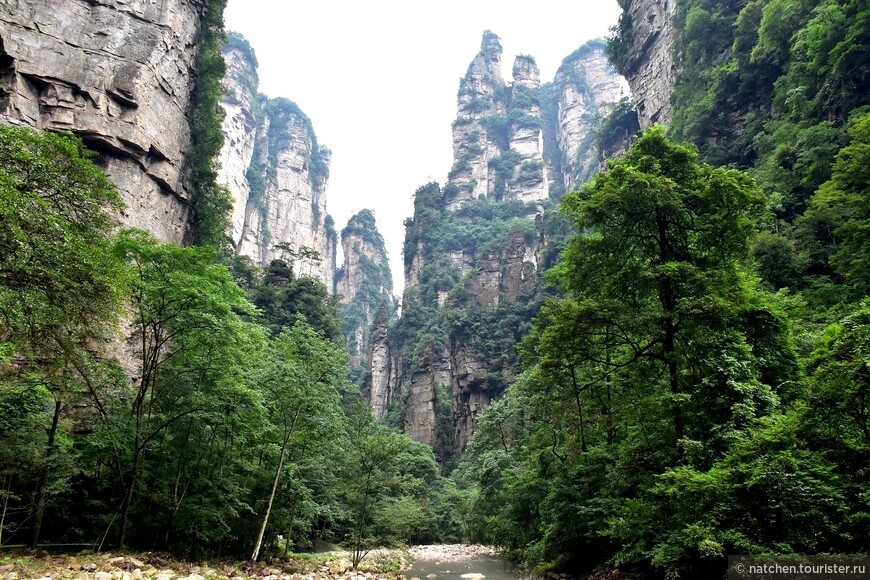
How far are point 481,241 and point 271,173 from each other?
47558 mm

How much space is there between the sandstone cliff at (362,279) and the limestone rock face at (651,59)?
6853cm

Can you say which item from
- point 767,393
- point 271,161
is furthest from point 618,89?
A: point 767,393

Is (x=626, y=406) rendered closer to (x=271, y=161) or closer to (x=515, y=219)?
(x=515, y=219)

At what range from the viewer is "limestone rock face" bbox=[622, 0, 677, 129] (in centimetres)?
4366

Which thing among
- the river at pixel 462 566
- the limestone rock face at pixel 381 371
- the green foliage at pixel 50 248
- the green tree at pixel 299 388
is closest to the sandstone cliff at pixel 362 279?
the limestone rock face at pixel 381 371

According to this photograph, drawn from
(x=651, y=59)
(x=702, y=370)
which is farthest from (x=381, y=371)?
(x=702, y=370)

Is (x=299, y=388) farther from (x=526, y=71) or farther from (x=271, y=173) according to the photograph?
(x=526, y=71)

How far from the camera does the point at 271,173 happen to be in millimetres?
99875

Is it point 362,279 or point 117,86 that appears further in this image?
point 362,279

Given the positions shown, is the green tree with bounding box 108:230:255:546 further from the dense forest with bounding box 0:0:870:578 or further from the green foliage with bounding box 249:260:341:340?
the green foliage with bounding box 249:260:341:340

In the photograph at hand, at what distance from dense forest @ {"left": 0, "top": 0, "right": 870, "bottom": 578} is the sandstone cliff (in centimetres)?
8035

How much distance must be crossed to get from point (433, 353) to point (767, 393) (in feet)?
188

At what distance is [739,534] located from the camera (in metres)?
6.61

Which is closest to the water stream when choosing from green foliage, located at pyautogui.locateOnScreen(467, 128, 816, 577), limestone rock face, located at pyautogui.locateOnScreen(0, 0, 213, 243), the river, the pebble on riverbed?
the river
